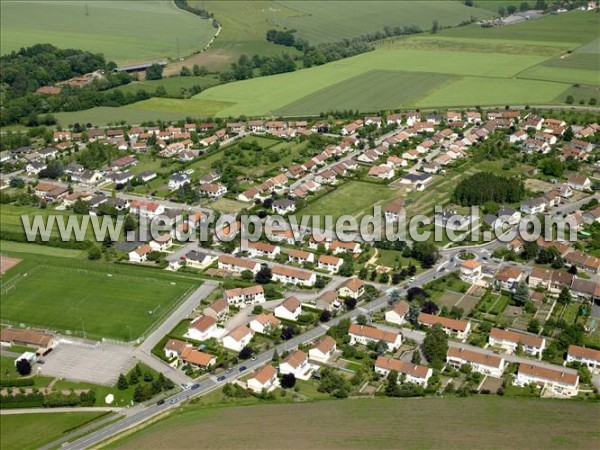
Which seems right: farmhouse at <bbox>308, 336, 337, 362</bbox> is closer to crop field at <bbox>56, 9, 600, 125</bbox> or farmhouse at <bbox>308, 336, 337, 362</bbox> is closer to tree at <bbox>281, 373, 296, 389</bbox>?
tree at <bbox>281, 373, 296, 389</bbox>

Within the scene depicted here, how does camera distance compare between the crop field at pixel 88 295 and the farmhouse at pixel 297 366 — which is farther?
the crop field at pixel 88 295

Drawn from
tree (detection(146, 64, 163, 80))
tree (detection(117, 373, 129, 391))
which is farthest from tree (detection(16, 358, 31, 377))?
tree (detection(146, 64, 163, 80))

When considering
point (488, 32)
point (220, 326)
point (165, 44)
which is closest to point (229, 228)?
point (220, 326)

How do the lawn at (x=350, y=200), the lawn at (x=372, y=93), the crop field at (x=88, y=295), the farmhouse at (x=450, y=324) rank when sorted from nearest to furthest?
the farmhouse at (x=450, y=324), the crop field at (x=88, y=295), the lawn at (x=350, y=200), the lawn at (x=372, y=93)

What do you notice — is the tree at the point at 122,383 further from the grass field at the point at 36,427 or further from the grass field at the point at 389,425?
the grass field at the point at 389,425

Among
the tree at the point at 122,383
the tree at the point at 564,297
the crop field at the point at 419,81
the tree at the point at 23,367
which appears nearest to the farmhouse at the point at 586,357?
the tree at the point at 564,297

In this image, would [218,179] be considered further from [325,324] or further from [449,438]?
[449,438]
